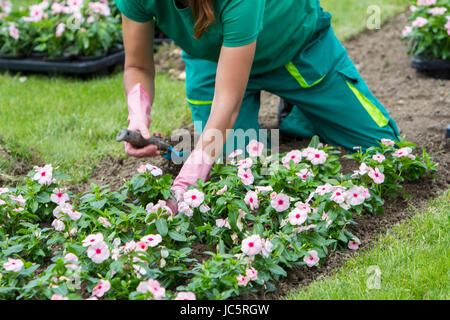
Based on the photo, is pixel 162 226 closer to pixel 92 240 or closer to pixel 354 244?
pixel 92 240

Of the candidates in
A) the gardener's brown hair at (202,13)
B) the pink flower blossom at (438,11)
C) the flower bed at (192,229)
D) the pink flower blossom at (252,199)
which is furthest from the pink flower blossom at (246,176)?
the pink flower blossom at (438,11)

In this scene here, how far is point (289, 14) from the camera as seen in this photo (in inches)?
108

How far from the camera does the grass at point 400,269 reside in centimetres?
194

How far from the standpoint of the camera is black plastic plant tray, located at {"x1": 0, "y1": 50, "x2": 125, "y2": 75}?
433cm

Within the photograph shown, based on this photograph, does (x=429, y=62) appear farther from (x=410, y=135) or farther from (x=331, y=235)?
(x=331, y=235)

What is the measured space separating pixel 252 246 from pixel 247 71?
777 millimetres

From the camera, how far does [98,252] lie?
191cm

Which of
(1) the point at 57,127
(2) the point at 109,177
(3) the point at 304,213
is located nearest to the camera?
(3) the point at 304,213

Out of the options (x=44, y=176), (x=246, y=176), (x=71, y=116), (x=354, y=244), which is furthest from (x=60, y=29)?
(x=354, y=244)

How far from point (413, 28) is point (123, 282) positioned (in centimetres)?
324

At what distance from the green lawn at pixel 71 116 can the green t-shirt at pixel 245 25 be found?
0.89 m

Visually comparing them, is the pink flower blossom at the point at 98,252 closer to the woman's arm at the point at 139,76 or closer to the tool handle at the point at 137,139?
the tool handle at the point at 137,139
